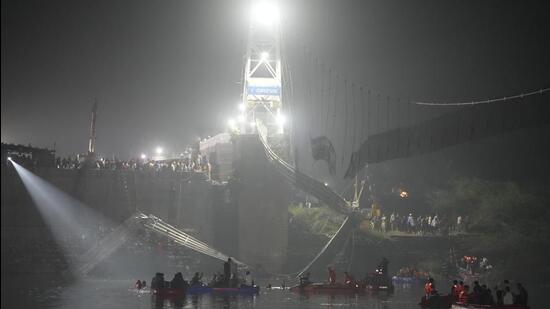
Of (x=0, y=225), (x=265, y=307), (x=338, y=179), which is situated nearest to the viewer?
(x=0, y=225)

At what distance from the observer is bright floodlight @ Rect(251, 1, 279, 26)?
5969 cm

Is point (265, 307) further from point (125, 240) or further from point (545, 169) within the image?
point (545, 169)

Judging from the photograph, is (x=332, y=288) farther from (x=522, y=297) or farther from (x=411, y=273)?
(x=411, y=273)

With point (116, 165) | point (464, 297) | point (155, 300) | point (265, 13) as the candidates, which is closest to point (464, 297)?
point (464, 297)

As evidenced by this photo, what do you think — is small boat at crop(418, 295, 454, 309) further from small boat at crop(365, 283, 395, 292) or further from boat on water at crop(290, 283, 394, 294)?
small boat at crop(365, 283, 395, 292)

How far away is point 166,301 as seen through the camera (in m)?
36.5

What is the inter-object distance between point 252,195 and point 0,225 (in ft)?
88.6

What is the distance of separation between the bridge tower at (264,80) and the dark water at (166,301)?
23.1 meters

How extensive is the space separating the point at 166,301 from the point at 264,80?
30099mm

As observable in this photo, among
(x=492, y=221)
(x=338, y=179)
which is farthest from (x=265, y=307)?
(x=338, y=179)

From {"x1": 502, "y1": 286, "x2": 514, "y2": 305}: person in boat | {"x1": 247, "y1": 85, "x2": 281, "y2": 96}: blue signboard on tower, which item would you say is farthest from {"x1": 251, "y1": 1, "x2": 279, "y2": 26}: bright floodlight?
{"x1": 502, "y1": 286, "x2": 514, "y2": 305}: person in boat

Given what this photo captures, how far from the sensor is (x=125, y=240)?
4938 cm

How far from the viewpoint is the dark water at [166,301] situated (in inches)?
1336

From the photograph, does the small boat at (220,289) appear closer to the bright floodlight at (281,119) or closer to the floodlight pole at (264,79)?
the floodlight pole at (264,79)
